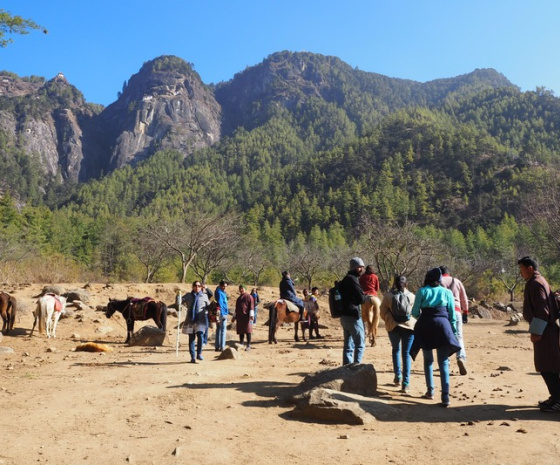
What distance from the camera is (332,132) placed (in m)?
189

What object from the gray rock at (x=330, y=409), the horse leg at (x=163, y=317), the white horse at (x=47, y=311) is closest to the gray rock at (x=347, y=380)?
the gray rock at (x=330, y=409)

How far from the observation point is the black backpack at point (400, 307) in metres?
7.31

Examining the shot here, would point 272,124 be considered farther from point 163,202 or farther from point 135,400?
point 135,400

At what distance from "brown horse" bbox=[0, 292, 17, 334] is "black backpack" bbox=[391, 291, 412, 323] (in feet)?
41.4

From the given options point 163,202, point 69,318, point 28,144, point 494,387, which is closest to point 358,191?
point 163,202

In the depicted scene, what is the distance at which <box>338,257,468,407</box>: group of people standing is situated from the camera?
6.30 metres

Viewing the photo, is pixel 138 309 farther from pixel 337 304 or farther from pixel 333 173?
pixel 333 173

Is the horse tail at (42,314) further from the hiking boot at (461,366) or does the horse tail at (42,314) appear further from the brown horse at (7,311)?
the hiking boot at (461,366)

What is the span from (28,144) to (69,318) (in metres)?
197

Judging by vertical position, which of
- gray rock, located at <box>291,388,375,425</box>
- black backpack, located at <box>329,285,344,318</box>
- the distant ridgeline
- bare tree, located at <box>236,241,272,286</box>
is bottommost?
gray rock, located at <box>291,388,375,425</box>

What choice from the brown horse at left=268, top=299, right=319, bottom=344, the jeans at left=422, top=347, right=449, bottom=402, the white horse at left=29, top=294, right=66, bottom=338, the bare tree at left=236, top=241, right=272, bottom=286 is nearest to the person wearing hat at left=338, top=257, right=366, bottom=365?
the jeans at left=422, top=347, right=449, bottom=402

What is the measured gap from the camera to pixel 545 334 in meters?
5.80

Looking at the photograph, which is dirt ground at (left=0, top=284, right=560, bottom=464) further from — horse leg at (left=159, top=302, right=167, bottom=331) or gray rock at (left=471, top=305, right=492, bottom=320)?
gray rock at (left=471, top=305, right=492, bottom=320)

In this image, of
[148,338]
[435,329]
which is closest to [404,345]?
[435,329]
